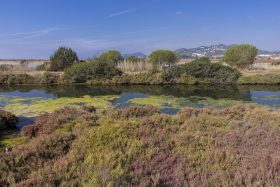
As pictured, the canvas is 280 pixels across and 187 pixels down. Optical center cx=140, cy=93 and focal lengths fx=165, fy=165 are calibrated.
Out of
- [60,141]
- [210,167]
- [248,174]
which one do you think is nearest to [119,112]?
[60,141]

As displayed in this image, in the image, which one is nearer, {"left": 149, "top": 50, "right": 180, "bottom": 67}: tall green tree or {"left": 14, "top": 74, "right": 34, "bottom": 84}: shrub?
{"left": 14, "top": 74, "right": 34, "bottom": 84}: shrub

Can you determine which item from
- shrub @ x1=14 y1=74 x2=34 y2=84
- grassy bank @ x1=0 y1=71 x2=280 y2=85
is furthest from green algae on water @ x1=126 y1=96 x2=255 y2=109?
shrub @ x1=14 y1=74 x2=34 y2=84

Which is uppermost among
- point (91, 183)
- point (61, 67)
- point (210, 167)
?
point (61, 67)

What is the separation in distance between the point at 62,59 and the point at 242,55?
30.6 m

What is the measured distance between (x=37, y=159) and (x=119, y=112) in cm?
351

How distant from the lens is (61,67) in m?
28.2

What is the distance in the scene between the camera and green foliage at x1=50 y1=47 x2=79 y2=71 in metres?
28.0

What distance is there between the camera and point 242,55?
27.6m

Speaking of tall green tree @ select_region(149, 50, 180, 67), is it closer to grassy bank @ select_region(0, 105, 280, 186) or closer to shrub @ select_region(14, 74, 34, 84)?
shrub @ select_region(14, 74, 34, 84)

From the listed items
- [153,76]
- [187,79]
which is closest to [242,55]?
[187,79]

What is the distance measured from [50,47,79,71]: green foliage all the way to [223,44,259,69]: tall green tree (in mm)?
27622

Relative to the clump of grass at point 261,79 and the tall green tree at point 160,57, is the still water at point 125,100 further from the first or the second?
the tall green tree at point 160,57

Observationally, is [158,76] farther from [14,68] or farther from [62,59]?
[14,68]

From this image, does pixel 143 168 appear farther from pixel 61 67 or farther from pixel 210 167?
pixel 61 67
